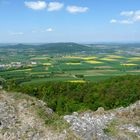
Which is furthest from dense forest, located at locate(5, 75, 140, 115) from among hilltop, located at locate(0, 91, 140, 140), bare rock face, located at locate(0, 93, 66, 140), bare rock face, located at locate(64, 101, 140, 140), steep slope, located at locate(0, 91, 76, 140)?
bare rock face, located at locate(0, 93, 66, 140)

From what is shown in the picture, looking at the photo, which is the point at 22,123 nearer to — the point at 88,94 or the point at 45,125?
the point at 45,125

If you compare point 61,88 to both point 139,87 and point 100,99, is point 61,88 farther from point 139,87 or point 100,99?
point 139,87

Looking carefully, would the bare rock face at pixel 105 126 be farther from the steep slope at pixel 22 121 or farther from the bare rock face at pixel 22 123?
the bare rock face at pixel 22 123

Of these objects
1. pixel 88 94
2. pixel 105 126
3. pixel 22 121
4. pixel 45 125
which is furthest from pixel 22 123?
pixel 88 94

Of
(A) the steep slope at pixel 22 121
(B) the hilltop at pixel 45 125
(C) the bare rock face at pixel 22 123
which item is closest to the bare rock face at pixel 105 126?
(B) the hilltop at pixel 45 125

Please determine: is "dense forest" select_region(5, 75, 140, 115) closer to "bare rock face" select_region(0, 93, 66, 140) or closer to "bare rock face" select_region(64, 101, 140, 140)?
"bare rock face" select_region(64, 101, 140, 140)

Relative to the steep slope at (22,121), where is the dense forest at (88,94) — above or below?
below

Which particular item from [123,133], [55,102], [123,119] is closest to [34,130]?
[123,133]
